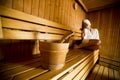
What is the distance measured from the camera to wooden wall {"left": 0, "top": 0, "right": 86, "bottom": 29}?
121 cm

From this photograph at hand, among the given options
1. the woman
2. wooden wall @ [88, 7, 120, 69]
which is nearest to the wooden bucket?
the woman

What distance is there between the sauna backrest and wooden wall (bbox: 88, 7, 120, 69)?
286 cm

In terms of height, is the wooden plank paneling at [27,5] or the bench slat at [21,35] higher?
the wooden plank paneling at [27,5]

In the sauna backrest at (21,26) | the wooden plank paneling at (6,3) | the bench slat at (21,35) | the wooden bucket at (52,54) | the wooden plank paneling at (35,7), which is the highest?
the wooden plank paneling at (35,7)

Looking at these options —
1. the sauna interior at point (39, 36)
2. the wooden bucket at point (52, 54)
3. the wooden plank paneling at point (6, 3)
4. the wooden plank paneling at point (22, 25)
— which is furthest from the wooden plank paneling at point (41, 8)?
the wooden bucket at point (52, 54)

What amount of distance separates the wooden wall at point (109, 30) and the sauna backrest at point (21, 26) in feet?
9.37

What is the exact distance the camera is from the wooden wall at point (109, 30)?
Answer: 3.37m

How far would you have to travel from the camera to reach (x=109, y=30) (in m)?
3.50

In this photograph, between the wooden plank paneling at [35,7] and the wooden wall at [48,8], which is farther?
the wooden plank paneling at [35,7]

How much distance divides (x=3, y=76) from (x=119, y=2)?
3.82 metres

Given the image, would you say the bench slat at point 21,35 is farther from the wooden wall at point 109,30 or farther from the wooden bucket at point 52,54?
the wooden wall at point 109,30

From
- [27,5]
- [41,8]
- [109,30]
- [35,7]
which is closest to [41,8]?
[41,8]

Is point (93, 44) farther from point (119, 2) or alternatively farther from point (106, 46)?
point (119, 2)

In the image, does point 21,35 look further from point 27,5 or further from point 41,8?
point 41,8
